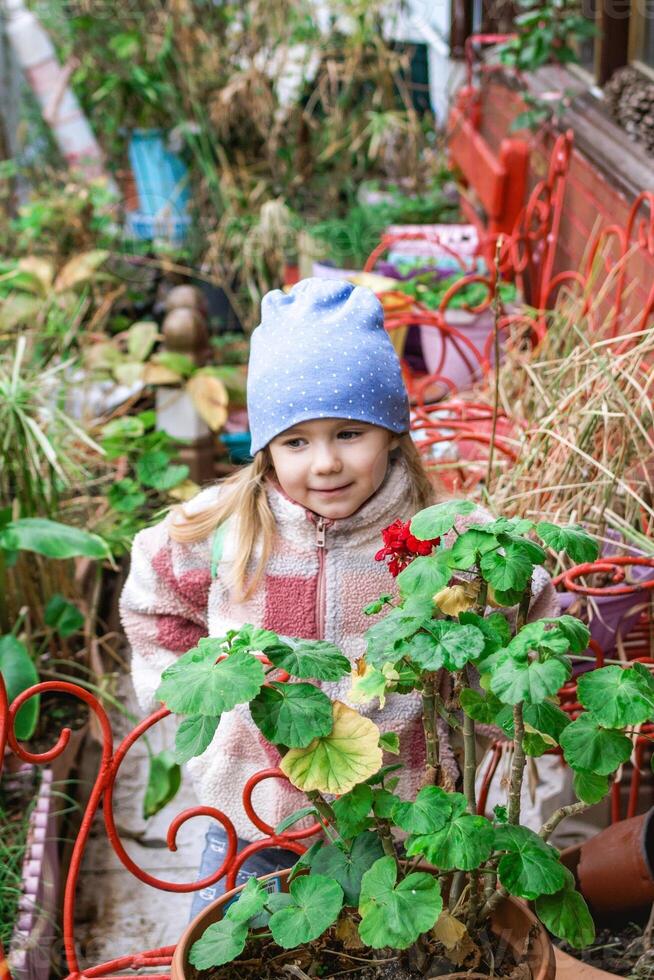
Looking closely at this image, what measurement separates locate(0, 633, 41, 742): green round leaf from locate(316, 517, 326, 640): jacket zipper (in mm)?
704

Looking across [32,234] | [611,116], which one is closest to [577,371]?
[611,116]

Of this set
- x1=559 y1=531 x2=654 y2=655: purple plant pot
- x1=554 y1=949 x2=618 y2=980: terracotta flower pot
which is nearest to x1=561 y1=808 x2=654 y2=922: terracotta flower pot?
x1=554 y1=949 x2=618 y2=980: terracotta flower pot

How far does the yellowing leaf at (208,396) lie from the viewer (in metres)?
3.64

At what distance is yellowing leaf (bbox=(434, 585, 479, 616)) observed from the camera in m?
1.38

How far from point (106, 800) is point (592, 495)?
1084 mm

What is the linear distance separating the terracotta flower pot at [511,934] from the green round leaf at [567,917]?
0.26 feet

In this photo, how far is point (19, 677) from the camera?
7.60 ft

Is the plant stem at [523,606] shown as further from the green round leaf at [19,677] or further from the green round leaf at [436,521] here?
the green round leaf at [19,677]

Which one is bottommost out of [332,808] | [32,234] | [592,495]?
[32,234]

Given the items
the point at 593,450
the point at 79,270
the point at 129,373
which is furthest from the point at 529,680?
the point at 79,270

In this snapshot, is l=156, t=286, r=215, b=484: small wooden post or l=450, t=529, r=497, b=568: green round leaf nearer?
l=450, t=529, r=497, b=568: green round leaf

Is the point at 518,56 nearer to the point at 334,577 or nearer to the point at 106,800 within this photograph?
the point at 334,577

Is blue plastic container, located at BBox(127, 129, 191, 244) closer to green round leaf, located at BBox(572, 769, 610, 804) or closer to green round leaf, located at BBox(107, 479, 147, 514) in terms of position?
green round leaf, located at BBox(107, 479, 147, 514)

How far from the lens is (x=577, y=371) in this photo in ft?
7.82
